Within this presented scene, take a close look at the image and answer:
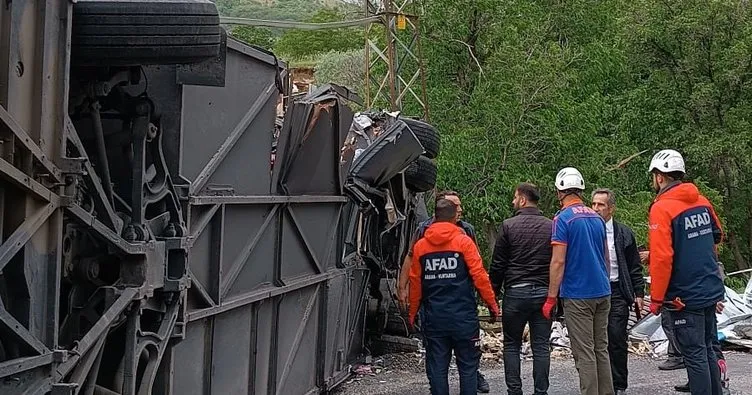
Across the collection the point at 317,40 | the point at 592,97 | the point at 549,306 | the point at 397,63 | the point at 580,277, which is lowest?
the point at 549,306

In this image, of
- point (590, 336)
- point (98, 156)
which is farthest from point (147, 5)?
point (590, 336)

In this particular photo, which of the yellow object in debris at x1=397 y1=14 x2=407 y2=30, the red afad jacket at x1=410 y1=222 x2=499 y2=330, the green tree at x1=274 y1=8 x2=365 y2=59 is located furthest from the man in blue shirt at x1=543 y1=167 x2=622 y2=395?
the green tree at x1=274 y1=8 x2=365 y2=59

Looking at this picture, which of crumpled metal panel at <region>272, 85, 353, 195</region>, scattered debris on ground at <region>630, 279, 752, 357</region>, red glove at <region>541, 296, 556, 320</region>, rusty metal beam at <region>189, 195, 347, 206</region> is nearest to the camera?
rusty metal beam at <region>189, 195, 347, 206</region>

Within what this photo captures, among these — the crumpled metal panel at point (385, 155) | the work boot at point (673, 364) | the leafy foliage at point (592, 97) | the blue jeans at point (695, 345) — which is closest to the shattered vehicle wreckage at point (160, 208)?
the crumpled metal panel at point (385, 155)

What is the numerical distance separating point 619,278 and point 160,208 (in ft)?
15.2

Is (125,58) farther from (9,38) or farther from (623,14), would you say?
(623,14)

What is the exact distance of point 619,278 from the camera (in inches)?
310

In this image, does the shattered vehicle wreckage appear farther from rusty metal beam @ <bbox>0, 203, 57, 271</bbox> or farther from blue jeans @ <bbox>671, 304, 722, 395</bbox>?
blue jeans @ <bbox>671, 304, 722, 395</bbox>

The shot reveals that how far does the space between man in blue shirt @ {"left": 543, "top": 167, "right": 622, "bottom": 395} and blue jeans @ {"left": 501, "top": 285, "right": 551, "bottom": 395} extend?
183 millimetres

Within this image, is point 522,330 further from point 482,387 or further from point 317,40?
point 317,40

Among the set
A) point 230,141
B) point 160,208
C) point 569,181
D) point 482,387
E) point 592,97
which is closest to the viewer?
point 160,208

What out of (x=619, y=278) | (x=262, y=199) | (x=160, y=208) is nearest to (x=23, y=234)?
(x=160, y=208)

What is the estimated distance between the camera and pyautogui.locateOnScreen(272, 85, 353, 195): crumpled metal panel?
6473 millimetres

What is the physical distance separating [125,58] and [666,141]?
2328 centimetres
